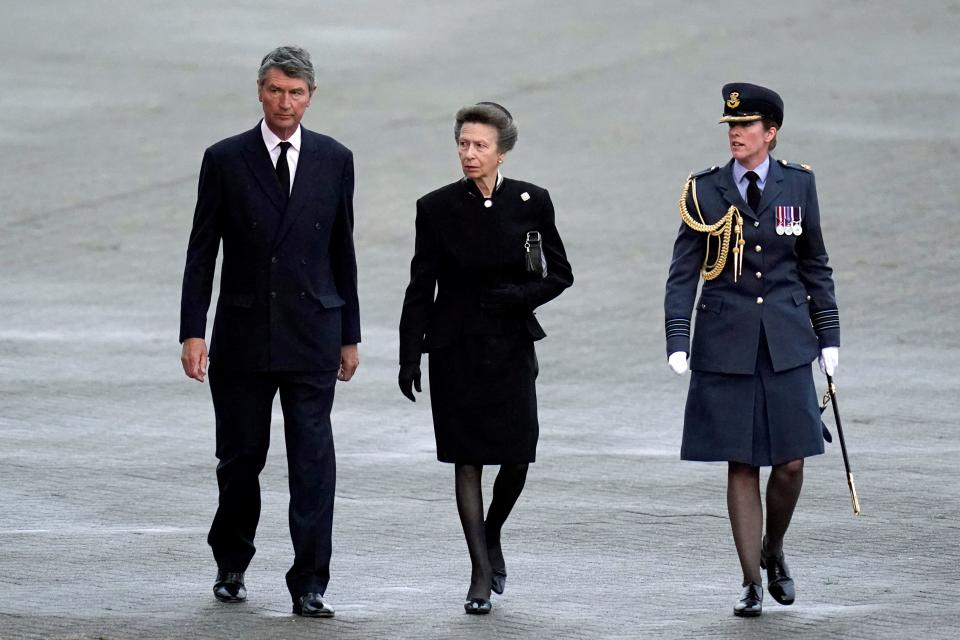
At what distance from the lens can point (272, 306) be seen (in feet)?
22.4

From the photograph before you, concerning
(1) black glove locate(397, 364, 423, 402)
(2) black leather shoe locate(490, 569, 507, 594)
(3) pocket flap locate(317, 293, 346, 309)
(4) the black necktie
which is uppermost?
(4) the black necktie

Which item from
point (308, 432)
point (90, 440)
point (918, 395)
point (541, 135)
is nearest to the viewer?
point (308, 432)

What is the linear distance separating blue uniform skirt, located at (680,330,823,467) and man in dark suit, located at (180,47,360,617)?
136 cm

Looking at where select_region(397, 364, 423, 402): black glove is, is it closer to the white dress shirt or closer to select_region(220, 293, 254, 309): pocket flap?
select_region(220, 293, 254, 309): pocket flap

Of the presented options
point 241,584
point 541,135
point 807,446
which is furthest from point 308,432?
point 541,135

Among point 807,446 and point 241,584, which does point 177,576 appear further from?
point 807,446

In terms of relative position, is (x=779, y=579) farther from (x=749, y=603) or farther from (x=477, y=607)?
(x=477, y=607)

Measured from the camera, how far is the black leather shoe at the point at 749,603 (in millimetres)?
6746

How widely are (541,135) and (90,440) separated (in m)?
11.8

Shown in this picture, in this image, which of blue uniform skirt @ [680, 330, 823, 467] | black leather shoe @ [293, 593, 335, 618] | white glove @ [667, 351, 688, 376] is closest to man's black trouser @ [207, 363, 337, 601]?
black leather shoe @ [293, 593, 335, 618]

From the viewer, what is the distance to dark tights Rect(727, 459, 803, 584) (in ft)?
22.8

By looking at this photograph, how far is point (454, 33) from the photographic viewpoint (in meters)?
28.0

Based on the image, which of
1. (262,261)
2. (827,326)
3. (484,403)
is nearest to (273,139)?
(262,261)

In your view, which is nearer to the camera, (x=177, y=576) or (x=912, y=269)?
(x=177, y=576)
